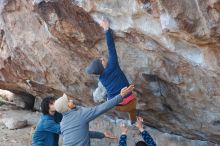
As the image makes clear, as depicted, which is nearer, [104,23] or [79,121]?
[79,121]

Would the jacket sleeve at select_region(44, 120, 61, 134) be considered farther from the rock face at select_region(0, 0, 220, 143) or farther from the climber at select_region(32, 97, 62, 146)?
the rock face at select_region(0, 0, 220, 143)

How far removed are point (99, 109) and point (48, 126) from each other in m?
0.93

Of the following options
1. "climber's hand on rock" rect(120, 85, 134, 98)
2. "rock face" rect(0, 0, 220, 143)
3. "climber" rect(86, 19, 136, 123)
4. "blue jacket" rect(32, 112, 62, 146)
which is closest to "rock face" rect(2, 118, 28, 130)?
"rock face" rect(0, 0, 220, 143)

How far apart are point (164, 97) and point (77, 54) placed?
1235 millimetres

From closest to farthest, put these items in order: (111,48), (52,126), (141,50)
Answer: (111,48) → (141,50) → (52,126)

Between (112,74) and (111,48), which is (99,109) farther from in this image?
(111,48)

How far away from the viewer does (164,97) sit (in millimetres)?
5262

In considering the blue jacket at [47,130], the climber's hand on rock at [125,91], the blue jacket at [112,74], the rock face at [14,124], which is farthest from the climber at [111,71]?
the rock face at [14,124]

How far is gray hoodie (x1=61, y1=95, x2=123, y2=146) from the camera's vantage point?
4155 millimetres

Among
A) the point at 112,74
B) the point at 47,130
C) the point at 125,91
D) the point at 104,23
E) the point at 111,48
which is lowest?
the point at 47,130

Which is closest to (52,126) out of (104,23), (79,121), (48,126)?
(48,126)

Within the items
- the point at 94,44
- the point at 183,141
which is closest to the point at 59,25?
the point at 94,44

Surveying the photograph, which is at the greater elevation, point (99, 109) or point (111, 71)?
point (111, 71)

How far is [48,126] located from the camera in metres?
4.84
